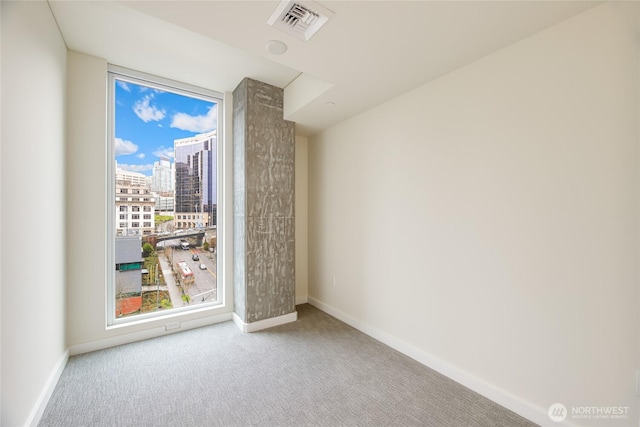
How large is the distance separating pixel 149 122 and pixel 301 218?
226cm

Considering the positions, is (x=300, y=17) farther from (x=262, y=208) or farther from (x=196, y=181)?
(x=196, y=181)

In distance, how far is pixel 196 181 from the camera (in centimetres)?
322

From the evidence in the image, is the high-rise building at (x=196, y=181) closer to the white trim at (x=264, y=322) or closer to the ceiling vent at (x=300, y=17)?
the white trim at (x=264, y=322)

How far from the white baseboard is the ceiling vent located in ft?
9.05

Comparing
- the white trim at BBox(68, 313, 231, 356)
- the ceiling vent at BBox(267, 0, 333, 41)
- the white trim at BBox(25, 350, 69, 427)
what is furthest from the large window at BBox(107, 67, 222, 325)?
the ceiling vent at BBox(267, 0, 333, 41)

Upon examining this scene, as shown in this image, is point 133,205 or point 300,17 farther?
point 133,205

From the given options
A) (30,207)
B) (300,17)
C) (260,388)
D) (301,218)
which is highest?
(300,17)

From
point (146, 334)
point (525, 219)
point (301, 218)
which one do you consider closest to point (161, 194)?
point (146, 334)

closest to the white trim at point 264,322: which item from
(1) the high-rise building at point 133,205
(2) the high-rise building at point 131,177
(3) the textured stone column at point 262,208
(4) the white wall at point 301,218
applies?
(3) the textured stone column at point 262,208

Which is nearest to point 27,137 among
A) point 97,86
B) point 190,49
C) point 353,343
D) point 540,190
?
point 97,86

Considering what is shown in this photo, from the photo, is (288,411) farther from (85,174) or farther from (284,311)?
(85,174)

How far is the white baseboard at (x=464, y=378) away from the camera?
1679 millimetres

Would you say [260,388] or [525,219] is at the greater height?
[525,219]

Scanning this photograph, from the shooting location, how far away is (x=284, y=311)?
10.5 ft
